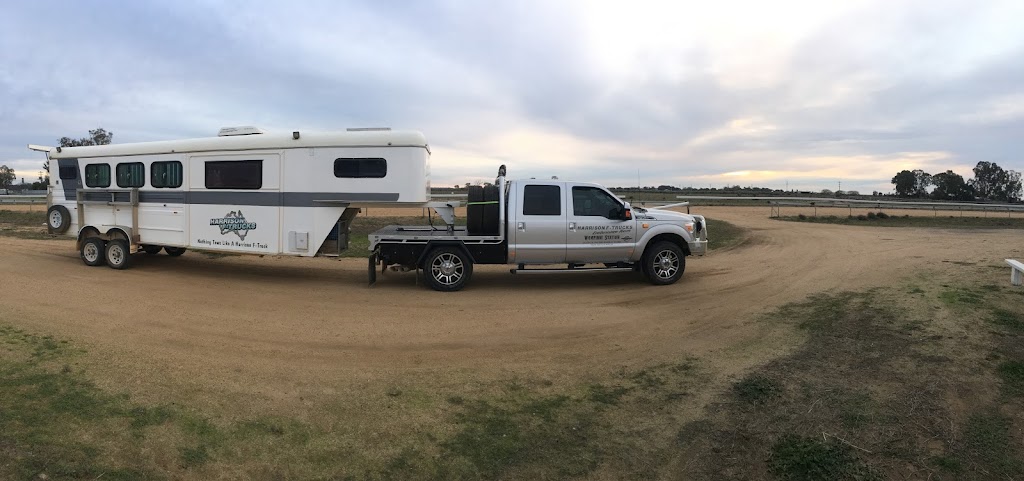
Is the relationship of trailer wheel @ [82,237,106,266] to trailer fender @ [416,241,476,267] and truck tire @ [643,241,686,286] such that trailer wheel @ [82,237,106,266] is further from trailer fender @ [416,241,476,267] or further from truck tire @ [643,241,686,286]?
truck tire @ [643,241,686,286]

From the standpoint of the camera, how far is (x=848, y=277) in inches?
403

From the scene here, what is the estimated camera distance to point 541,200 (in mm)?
10484

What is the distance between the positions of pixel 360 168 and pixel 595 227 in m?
4.43

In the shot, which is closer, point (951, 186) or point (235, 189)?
point (235, 189)

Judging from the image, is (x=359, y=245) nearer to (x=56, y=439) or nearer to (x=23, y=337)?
(x=23, y=337)

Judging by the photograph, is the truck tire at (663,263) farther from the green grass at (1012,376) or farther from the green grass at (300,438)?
the green grass at (1012,376)

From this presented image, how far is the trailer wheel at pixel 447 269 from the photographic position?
10266 mm

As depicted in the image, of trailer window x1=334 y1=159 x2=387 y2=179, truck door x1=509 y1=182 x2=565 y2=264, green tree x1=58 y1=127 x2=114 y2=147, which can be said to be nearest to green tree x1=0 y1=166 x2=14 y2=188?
green tree x1=58 y1=127 x2=114 y2=147

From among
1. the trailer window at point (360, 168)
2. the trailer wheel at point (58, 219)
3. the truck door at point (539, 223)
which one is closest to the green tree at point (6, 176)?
the trailer wheel at point (58, 219)

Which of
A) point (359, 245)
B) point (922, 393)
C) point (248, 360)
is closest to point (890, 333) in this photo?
point (922, 393)

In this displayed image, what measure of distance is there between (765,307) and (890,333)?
218cm

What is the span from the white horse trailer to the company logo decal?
0.06 ft

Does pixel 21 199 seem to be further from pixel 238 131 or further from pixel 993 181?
pixel 993 181

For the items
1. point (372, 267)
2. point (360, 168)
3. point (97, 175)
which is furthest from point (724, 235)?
point (97, 175)
